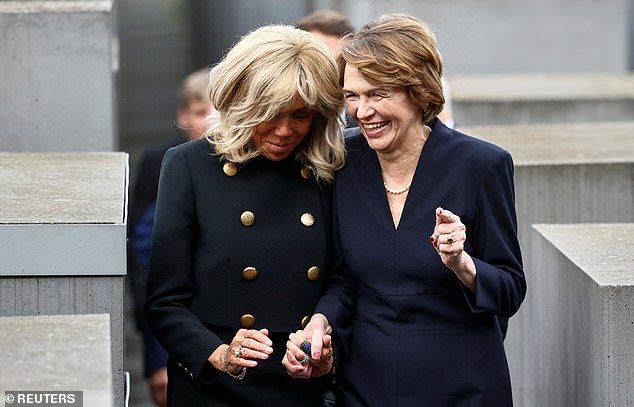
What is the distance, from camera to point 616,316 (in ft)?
13.5

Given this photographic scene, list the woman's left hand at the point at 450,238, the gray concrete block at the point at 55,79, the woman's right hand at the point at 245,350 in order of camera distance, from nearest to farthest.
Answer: the woman's left hand at the point at 450,238, the woman's right hand at the point at 245,350, the gray concrete block at the point at 55,79

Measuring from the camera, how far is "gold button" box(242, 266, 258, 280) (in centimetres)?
409

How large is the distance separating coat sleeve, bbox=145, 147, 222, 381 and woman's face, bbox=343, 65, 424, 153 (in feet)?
1.86

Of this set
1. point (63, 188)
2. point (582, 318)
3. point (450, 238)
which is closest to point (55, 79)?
point (63, 188)

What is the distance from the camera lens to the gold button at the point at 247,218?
412 centimetres

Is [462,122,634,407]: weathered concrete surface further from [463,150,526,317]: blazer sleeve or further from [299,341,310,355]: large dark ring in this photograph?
[299,341,310,355]: large dark ring

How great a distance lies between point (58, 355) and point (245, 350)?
659 mm

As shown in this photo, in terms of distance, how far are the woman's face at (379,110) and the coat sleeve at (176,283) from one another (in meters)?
0.57

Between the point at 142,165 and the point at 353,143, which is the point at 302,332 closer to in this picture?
the point at 353,143

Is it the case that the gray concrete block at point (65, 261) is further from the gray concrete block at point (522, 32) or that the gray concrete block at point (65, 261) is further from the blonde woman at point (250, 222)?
the gray concrete block at point (522, 32)

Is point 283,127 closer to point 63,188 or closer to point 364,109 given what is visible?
point 364,109

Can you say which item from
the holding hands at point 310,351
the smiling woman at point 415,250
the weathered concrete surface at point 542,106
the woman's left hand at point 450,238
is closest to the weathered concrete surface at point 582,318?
the smiling woman at point 415,250

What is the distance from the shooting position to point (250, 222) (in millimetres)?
4133

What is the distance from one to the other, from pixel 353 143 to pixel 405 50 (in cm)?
44
